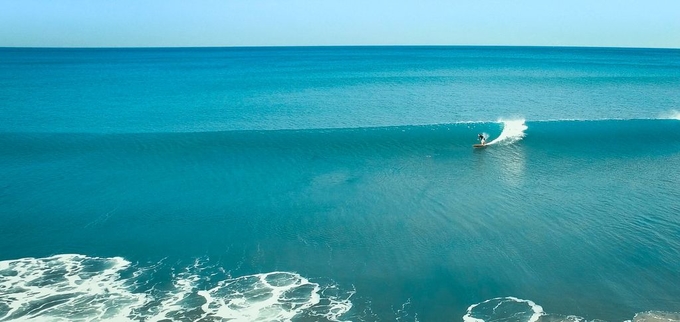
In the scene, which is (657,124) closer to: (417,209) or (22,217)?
(417,209)

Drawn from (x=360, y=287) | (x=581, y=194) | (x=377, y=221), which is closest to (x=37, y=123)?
(x=377, y=221)

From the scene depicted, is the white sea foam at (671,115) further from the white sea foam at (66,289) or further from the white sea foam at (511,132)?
the white sea foam at (66,289)

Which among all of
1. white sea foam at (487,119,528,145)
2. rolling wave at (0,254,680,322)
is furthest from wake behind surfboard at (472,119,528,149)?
rolling wave at (0,254,680,322)

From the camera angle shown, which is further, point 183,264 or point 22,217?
point 22,217

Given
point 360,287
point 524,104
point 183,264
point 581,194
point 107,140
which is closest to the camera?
point 360,287

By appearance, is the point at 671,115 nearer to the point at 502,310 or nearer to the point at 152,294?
the point at 502,310

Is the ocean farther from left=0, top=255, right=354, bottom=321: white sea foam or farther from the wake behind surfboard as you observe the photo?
the wake behind surfboard

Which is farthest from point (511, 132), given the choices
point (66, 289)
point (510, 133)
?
point (66, 289)
